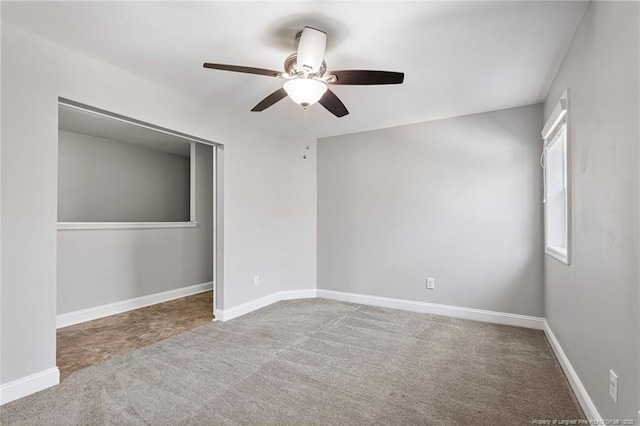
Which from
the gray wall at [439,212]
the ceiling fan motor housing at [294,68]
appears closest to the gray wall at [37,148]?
Result: the ceiling fan motor housing at [294,68]

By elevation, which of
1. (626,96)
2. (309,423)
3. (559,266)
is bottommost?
(309,423)

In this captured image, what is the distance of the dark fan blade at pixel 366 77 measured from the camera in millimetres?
1855

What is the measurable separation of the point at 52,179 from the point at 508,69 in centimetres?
336

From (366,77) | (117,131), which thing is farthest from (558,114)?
(117,131)

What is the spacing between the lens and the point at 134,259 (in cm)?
404

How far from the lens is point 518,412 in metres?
1.84

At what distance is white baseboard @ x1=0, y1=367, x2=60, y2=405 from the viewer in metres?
1.91

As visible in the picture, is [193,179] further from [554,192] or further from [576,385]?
[576,385]

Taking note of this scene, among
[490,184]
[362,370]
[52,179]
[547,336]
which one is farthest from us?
[490,184]

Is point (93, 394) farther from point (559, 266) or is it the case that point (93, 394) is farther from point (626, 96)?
point (559, 266)

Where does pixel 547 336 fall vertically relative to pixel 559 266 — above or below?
below

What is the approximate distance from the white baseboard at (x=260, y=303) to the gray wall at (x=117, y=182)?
2.70 metres

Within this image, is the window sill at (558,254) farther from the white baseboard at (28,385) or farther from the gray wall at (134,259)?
the gray wall at (134,259)

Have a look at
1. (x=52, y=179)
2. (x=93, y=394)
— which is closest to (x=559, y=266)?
(x=93, y=394)
